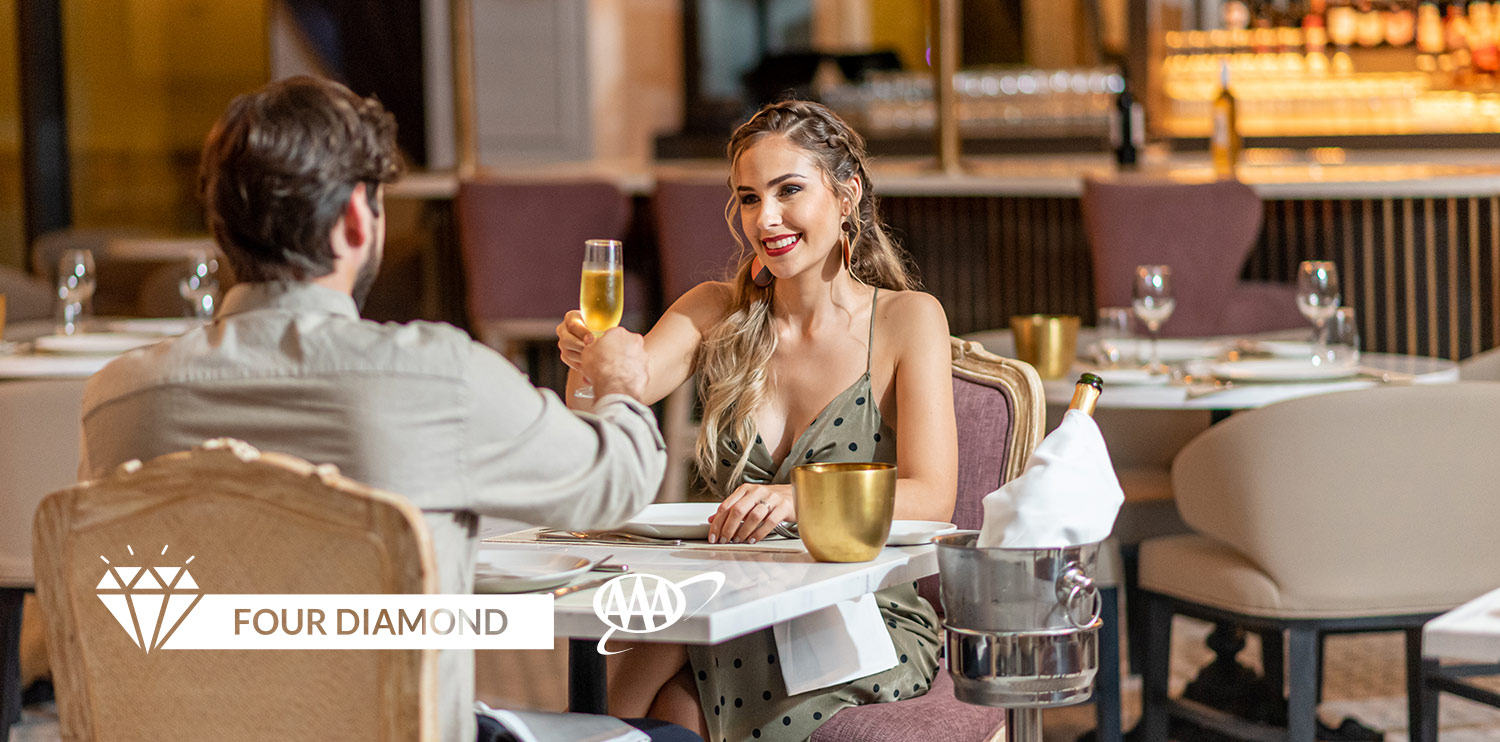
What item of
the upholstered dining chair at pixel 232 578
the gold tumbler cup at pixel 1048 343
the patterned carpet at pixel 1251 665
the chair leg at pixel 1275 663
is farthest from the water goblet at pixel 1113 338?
the upholstered dining chair at pixel 232 578

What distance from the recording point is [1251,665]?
3.51m

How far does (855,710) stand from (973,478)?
476 mm

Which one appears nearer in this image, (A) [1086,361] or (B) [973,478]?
(B) [973,478]

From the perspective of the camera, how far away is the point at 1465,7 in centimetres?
645

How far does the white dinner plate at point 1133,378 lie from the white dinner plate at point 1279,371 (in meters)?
0.11

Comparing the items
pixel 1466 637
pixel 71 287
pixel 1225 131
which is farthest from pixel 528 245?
pixel 1466 637

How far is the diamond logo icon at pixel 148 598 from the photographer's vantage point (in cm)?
126

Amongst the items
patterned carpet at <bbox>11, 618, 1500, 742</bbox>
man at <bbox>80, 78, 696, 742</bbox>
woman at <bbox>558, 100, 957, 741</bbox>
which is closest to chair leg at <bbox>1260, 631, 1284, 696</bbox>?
patterned carpet at <bbox>11, 618, 1500, 742</bbox>

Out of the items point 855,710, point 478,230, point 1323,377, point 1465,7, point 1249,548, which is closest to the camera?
point 855,710

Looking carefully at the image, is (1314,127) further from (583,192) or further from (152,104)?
(152,104)

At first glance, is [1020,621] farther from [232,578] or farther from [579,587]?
[232,578]

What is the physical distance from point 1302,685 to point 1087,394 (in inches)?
35.9

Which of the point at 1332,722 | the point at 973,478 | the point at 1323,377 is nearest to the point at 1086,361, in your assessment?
the point at 1323,377

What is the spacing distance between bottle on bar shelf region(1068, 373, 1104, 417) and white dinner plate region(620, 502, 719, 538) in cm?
43
